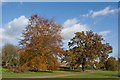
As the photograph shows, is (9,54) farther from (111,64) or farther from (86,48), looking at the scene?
(111,64)

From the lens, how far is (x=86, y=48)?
5500 cm

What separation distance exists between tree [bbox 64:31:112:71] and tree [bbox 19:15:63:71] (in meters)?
12.6

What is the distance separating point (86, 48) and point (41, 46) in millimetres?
16758

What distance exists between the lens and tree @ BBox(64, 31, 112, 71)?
178 ft

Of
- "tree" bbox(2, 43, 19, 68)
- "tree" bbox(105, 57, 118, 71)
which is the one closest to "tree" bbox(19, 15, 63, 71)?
"tree" bbox(2, 43, 19, 68)

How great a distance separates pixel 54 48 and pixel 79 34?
15.2 metres

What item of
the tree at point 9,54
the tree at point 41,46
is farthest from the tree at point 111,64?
the tree at point 41,46

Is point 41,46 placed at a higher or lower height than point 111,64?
higher

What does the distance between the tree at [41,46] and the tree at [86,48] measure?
12631 millimetres

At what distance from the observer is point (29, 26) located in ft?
137

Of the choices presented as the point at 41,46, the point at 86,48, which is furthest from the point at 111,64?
the point at 41,46

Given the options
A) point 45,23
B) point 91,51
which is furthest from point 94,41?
point 45,23

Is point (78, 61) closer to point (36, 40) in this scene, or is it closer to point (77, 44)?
point (77, 44)

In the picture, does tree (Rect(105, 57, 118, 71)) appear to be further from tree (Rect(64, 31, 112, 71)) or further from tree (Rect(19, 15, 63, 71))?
tree (Rect(19, 15, 63, 71))
